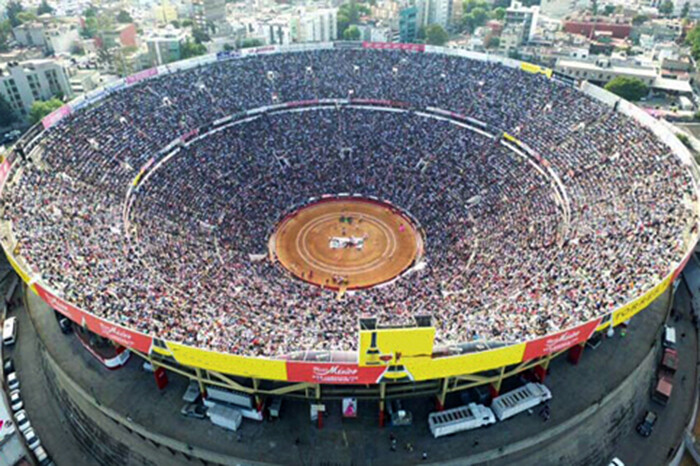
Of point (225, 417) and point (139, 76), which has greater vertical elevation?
point (139, 76)

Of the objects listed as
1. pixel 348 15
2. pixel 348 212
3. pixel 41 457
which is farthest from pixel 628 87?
pixel 41 457

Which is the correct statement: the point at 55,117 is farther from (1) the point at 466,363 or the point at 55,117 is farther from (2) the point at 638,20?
(2) the point at 638,20

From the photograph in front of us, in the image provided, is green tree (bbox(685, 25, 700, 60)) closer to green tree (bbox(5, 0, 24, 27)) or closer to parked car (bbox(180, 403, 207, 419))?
parked car (bbox(180, 403, 207, 419))

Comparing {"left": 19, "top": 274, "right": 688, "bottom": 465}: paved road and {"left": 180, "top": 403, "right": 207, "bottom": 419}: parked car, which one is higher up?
{"left": 180, "top": 403, "right": 207, "bottom": 419}: parked car

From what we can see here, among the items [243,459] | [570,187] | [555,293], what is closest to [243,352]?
[243,459]

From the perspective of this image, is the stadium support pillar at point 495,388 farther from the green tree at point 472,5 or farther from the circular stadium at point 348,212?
the green tree at point 472,5

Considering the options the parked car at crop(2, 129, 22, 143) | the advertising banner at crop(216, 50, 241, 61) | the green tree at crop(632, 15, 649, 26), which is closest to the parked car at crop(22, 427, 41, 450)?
the advertising banner at crop(216, 50, 241, 61)
